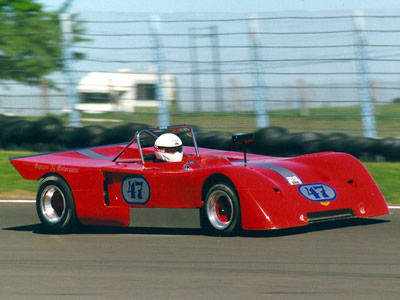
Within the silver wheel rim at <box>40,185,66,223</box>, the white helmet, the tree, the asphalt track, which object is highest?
the tree

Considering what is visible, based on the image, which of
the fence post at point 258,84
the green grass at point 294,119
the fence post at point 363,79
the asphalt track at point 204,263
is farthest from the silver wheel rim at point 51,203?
the fence post at point 363,79

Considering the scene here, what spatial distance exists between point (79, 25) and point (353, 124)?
5.42 metres

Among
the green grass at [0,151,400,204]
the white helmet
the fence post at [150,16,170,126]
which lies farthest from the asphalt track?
the fence post at [150,16,170,126]

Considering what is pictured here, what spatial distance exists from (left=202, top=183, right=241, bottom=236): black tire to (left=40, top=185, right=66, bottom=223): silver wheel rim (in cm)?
183

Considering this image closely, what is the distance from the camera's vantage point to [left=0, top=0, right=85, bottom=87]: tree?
51.0 ft

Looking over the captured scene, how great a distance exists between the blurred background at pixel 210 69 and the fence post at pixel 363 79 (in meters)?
0.02

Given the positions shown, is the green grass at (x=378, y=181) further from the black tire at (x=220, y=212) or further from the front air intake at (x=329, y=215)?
the black tire at (x=220, y=212)

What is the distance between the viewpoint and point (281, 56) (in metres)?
14.1

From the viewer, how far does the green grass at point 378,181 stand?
11.2 meters

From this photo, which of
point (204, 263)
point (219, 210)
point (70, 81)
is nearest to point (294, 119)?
point (70, 81)

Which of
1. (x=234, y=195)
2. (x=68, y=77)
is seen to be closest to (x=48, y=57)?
(x=68, y=77)

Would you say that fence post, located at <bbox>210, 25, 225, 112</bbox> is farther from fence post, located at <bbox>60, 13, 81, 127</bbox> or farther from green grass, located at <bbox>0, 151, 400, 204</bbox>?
green grass, located at <bbox>0, 151, 400, 204</bbox>

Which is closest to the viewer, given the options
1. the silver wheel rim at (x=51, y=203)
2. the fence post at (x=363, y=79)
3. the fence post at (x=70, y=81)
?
the silver wheel rim at (x=51, y=203)

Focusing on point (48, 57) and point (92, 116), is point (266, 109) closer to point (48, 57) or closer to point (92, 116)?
point (92, 116)
